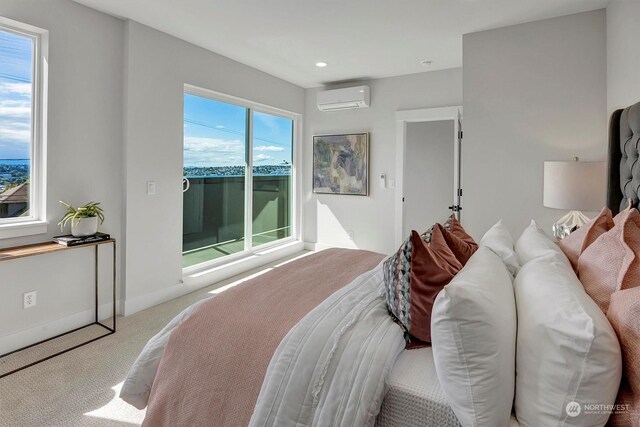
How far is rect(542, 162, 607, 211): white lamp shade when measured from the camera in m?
2.32

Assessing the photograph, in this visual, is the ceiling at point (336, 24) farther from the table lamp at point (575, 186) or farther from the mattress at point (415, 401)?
the mattress at point (415, 401)

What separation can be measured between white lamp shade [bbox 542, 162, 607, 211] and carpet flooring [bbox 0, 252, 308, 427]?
287 cm

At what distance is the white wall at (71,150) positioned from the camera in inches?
103

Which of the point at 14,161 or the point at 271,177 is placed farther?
the point at 271,177

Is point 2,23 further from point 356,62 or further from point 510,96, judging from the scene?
point 510,96

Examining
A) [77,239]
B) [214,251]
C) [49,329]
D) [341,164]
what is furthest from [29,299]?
[341,164]

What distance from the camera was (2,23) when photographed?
8.25ft

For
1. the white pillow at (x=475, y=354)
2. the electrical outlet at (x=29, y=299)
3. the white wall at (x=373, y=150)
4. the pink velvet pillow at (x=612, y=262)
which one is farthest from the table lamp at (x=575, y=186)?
the electrical outlet at (x=29, y=299)

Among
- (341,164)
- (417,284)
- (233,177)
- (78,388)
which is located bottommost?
(78,388)

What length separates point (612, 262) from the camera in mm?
1230

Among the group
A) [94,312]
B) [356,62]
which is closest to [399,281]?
[94,312]

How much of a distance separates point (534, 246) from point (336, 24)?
2491mm

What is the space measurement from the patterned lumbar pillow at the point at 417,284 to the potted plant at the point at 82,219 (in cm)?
250

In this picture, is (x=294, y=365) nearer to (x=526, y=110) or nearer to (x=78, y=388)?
(x=78, y=388)
